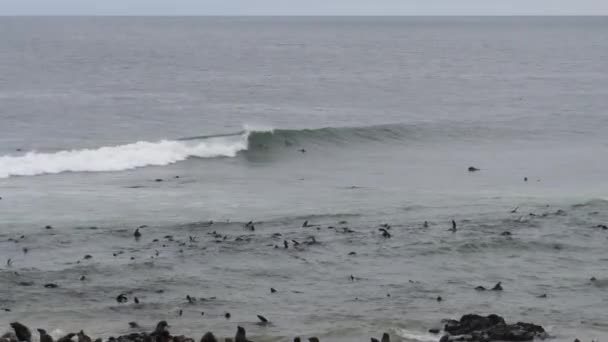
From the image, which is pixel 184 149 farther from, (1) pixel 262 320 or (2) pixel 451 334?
(2) pixel 451 334

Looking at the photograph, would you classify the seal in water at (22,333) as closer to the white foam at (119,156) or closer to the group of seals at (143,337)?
the group of seals at (143,337)

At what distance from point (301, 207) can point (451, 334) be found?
49.8ft

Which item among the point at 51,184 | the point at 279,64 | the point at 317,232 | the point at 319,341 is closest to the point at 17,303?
the point at 319,341

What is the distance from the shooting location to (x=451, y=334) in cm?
2073

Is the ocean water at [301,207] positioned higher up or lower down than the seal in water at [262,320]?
higher up

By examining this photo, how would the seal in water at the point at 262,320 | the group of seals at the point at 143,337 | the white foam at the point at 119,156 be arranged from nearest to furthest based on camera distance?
the group of seals at the point at 143,337, the seal in water at the point at 262,320, the white foam at the point at 119,156

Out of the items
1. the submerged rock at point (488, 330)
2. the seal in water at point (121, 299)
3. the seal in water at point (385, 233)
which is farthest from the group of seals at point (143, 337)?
the seal in water at point (385, 233)

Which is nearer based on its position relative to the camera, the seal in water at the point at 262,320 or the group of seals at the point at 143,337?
the group of seals at the point at 143,337

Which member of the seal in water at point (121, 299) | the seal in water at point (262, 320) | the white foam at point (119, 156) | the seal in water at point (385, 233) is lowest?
the seal in water at point (262, 320)

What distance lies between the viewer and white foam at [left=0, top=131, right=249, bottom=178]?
44.5m

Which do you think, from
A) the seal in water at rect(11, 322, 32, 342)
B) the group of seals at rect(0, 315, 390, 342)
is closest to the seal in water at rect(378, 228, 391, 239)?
the group of seals at rect(0, 315, 390, 342)

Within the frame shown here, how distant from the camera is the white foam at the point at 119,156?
4445cm

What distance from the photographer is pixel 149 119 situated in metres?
63.4

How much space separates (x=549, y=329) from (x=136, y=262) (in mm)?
11489
